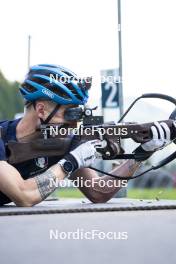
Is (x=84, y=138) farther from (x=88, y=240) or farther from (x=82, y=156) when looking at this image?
(x=88, y=240)

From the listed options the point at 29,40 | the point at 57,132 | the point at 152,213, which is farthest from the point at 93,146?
the point at 29,40

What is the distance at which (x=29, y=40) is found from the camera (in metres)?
12.1

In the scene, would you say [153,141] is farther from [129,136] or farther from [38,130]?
[38,130]

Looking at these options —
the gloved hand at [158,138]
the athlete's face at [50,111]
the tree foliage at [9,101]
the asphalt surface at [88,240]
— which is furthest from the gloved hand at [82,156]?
the tree foliage at [9,101]

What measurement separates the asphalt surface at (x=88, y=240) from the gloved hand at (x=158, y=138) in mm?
1425

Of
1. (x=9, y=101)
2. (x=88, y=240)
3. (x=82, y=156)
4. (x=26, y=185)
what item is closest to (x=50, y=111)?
(x=82, y=156)

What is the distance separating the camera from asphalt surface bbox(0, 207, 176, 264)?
2020mm

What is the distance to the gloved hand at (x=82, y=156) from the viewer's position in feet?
11.5

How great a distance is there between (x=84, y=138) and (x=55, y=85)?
292mm

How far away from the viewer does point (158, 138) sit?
144 inches

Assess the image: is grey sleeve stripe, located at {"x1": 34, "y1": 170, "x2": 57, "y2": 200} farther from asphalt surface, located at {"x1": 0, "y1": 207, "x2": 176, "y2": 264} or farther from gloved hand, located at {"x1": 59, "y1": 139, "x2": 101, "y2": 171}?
asphalt surface, located at {"x1": 0, "y1": 207, "x2": 176, "y2": 264}

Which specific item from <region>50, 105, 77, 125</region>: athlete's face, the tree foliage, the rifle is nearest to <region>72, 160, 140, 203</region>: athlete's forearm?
the rifle

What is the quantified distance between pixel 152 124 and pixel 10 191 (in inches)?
30.3

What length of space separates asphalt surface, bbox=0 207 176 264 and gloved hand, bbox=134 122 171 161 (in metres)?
1.42
